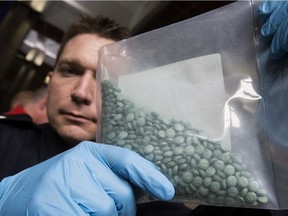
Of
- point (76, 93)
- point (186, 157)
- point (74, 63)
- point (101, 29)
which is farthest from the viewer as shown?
point (101, 29)

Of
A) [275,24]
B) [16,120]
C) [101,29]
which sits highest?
[101,29]

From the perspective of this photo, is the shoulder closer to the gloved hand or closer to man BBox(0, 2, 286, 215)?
man BBox(0, 2, 286, 215)

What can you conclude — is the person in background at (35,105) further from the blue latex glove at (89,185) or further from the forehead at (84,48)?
the blue latex glove at (89,185)

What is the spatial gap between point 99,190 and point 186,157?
135 mm

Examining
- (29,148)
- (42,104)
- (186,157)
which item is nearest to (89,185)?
(186,157)

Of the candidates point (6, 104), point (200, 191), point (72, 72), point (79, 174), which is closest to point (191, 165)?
point (200, 191)

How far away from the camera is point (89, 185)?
1.37 ft

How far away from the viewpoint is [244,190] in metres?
0.37

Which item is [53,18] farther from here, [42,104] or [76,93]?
[76,93]

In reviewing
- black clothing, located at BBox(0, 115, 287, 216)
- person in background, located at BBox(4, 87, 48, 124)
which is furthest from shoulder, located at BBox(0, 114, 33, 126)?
person in background, located at BBox(4, 87, 48, 124)

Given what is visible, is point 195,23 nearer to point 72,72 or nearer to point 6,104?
point 72,72

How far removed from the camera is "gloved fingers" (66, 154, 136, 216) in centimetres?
41

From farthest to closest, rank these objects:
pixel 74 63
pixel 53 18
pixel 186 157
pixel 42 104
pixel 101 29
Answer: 1. pixel 53 18
2. pixel 42 104
3. pixel 101 29
4. pixel 74 63
5. pixel 186 157

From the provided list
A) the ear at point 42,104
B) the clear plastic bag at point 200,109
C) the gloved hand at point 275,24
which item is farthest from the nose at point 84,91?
the ear at point 42,104
